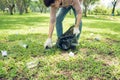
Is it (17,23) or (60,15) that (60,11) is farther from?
(17,23)

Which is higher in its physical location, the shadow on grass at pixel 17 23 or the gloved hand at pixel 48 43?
the gloved hand at pixel 48 43

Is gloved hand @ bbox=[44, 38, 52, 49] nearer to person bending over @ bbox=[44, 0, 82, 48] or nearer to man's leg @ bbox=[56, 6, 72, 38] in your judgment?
person bending over @ bbox=[44, 0, 82, 48]

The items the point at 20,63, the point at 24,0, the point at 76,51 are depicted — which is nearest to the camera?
the point at 20,63

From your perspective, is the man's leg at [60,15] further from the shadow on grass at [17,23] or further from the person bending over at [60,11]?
the shadow on grass at [17,23]

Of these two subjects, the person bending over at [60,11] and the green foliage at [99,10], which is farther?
the green foliage at [99,10]

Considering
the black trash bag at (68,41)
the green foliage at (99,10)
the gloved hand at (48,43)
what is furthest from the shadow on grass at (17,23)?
the green foliage at (99,10)

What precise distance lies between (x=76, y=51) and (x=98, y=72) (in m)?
1.61

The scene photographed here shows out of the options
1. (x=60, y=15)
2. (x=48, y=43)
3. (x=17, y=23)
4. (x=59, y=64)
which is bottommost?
(x=17, y=23)

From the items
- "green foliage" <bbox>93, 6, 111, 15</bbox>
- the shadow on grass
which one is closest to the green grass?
the shadow on grass

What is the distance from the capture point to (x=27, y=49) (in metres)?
7.09

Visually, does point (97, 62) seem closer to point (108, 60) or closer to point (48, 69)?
point (108, 60)

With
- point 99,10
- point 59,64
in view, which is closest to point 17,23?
point 59,64

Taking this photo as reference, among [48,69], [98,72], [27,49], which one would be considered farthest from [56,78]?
[27,49]

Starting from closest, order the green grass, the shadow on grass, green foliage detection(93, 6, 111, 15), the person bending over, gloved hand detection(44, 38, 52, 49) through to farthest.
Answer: the green grass → the person bending over → gloved hand detection(44, 38, 52, 49) → the shadow on grass → green foliage detection(93, 6, 111, 15)
